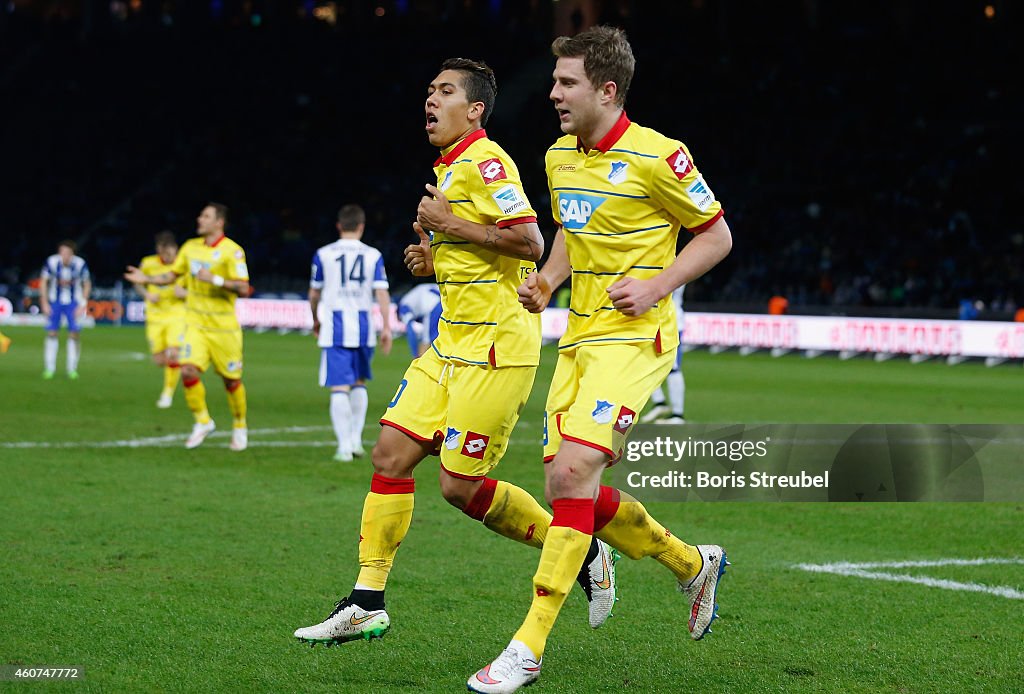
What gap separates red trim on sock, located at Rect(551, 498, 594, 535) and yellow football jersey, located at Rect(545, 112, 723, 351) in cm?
61

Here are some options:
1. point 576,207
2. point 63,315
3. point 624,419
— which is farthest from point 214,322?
point 63,315

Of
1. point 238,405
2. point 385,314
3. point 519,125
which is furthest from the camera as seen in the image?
point 519,125

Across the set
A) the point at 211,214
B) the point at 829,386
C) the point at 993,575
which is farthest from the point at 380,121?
the point at 993,575

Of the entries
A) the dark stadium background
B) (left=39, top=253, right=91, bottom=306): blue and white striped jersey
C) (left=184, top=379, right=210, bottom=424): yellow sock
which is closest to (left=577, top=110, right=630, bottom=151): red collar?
(left=184, top=379, right=210, bottom=424): yellow sock

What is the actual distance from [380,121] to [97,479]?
1377 inches

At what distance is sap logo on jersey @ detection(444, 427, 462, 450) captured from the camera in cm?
548

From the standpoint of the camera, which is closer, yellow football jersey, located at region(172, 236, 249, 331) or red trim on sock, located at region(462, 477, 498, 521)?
red trim on sock, located at region(462, 477, 498, 521)

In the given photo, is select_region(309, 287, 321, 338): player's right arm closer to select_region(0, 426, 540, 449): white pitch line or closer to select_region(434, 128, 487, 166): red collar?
select_region(0, 426, 540, 449): white pitch line

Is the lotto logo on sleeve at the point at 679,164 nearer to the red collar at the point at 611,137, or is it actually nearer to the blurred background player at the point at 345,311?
the red collar at the point at 611,137

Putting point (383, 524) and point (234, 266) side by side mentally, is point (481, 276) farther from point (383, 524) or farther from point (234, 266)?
point (234, 266)


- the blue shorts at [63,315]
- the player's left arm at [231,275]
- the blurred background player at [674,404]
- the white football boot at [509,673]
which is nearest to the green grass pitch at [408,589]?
the white football boot at [509,673]

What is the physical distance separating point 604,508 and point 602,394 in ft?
2.03

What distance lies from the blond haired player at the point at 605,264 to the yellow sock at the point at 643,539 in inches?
6.9

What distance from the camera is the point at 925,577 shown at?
22.7 feet
